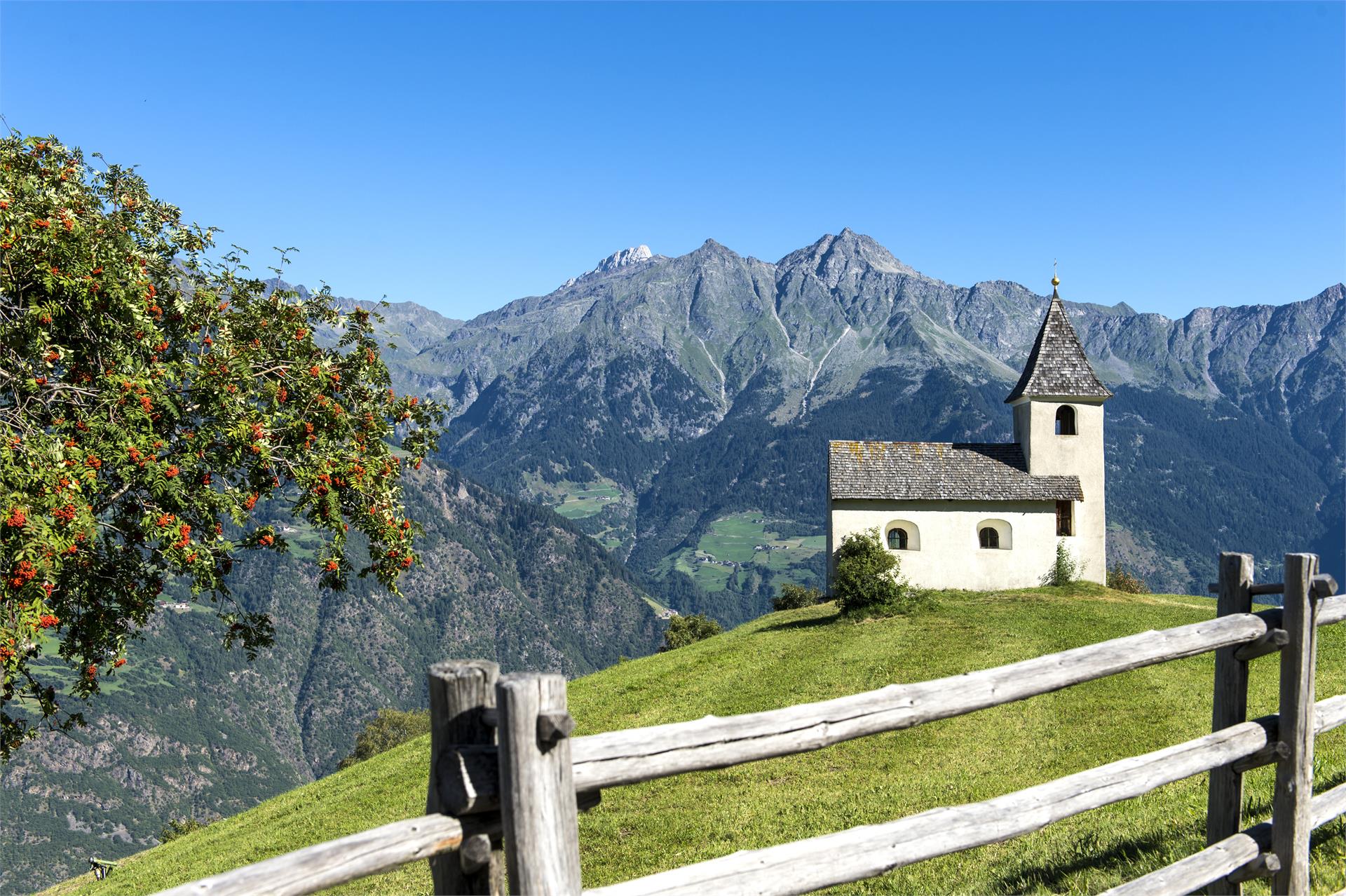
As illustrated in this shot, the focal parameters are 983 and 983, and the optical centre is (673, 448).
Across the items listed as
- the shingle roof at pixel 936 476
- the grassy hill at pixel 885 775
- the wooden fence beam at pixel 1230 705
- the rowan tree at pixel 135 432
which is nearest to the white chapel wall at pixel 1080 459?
the shingle roof at pixel 936 476

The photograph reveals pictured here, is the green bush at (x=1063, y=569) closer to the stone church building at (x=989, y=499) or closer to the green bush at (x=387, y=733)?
the stone church building at (x=989, y=499)

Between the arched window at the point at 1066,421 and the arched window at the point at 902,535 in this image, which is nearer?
the arched window at the point at 902,535

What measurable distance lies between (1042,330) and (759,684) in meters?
27.5

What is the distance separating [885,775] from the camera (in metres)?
14.2

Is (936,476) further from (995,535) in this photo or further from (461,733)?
(461,733)

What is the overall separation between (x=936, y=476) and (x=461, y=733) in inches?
1455

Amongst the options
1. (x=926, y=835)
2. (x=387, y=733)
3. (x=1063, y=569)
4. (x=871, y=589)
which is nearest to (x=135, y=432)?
(x=926, y=835)

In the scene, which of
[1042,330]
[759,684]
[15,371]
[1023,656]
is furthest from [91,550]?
[1042,330]

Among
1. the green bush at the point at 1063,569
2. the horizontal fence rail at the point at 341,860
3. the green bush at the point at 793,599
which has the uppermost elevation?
the horizontal fence rail at the point at 341,860

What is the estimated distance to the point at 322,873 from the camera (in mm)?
4090

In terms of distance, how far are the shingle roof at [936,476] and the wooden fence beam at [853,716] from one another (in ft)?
106

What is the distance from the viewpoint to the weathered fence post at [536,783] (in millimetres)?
4273

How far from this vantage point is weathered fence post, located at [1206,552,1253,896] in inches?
265

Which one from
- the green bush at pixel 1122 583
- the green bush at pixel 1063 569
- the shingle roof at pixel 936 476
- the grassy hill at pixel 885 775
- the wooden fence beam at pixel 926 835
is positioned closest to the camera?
the wooden fence beam at pixel 926 835
